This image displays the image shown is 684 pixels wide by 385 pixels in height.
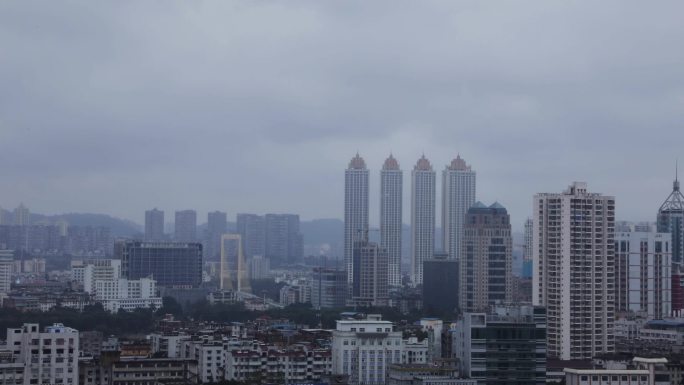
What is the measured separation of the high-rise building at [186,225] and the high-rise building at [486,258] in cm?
2871

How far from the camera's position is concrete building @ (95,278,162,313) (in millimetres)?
40812

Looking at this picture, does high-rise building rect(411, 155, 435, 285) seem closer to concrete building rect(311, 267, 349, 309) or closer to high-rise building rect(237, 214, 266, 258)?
concrete building rect(311, 267, 349, 309)

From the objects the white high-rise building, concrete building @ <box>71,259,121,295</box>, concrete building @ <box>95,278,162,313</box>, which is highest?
the white high-rise building

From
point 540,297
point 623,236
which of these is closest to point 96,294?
point 623,236

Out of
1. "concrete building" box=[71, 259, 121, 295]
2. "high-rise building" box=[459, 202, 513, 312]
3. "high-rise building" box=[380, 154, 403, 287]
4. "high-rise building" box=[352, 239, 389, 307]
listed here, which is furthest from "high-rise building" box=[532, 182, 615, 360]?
"high-rise building" box=[380, 154, 403, 287]

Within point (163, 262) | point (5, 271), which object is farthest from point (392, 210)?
point (5, 271)

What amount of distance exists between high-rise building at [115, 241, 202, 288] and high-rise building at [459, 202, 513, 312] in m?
15.0

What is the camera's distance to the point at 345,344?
20.9m

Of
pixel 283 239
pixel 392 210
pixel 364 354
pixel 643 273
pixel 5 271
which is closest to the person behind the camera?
pixel 364 354

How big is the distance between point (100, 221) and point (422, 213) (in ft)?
46.5

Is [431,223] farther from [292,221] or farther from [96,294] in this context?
[96,294]

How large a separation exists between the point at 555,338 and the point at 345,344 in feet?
14.5

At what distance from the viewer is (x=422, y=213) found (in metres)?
56.8

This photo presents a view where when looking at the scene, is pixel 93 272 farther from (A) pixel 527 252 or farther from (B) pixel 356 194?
(B) pixel 356 194
